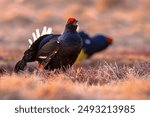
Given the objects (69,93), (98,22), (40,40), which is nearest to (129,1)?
(98,22)

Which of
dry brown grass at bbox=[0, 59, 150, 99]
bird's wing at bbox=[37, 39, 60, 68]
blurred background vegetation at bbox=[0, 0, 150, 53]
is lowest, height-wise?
dry brown grass at bbox=[0, 59, 150, 99]

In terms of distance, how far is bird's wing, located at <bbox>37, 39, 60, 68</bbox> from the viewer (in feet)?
28.5

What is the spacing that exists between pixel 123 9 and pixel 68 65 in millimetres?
16991

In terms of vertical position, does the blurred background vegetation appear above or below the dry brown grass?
above

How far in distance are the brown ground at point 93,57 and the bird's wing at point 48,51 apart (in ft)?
0.95

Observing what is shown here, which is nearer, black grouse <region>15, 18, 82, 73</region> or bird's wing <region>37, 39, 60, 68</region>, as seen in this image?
black grouse <region>15, 18, 82, 73</region>

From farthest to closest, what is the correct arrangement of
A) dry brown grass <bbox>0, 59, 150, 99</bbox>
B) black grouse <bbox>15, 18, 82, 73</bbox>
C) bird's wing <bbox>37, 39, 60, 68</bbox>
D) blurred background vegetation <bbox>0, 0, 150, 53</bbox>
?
blurred background vegetation <bbox>0, 0, 150, 53</bbox> < bird's wing <bbox>37, 39, 60, 68</bbox> < black grouse <bbox>15, 18, 82, 73</bbox> < dry brown grass <bbox>0, 59, 150, 99</bbox>

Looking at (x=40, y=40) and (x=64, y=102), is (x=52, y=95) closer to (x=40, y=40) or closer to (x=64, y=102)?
(x=64, y=102)

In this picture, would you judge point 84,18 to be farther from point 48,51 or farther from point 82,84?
point 82,84

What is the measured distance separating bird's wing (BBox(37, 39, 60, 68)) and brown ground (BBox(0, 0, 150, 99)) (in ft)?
0.95

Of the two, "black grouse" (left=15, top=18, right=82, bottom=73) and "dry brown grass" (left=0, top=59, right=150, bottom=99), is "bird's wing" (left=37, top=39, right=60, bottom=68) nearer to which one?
"black grouse" (left=15, top=18, right=82, bottom=73)

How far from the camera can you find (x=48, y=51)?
8867mm

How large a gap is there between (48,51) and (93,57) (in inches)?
250

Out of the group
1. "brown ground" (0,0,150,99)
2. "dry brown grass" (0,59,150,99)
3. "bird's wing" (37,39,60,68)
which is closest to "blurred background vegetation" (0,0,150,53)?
"brown ground" (0,0,150,99)
